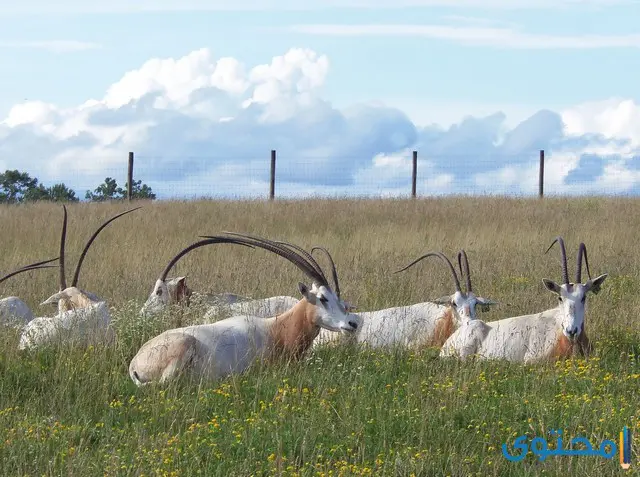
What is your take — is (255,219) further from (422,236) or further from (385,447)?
(385,447)

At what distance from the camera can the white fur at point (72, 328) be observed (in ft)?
27.7

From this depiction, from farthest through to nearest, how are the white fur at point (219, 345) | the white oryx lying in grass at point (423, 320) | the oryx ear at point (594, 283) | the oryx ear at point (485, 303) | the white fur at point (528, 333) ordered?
the oryx ear at point (485, 303) → the white oryx lying in grass at point (423, 320) → the oryx ear at point (594, 283) → the white fur at point (528, 333) → the white fur at point (219, 345)

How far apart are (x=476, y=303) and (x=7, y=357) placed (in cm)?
477

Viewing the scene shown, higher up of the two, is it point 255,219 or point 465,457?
point 255,219

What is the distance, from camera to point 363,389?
7.15 metres

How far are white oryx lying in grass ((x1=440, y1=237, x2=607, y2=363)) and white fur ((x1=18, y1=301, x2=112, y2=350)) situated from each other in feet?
10.4

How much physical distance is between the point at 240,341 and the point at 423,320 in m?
2.76

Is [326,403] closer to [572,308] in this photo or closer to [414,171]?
[572,308]

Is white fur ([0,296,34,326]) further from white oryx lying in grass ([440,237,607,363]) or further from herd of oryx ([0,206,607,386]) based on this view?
white oryx lying in grass ([440,237,607,363])

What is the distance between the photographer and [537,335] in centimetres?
902

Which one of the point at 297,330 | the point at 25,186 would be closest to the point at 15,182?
the point at 25,186

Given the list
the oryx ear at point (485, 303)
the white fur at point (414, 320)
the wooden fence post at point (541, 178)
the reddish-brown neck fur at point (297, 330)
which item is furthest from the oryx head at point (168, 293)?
the wooden fence post at point (541, 178)

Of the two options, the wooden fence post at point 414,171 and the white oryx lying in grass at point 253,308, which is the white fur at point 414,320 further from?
the wooden fence post at point 414,171

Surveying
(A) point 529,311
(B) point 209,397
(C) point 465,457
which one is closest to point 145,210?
(A) point 529,311
